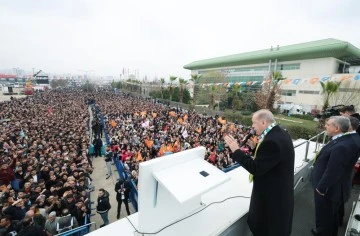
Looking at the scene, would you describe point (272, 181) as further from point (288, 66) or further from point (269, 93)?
point (288, 66)

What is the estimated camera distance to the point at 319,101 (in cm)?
2986

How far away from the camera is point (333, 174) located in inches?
91.1

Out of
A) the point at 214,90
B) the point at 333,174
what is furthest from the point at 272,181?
the point at 214,90

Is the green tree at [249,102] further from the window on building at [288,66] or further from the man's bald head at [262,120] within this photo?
the man's bald head at [262,120]

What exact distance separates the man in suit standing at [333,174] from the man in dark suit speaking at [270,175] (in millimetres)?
893

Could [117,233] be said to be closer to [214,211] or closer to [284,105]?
[214,211]

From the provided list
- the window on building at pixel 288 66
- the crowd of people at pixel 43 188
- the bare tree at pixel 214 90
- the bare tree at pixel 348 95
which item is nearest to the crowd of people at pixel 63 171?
the crowd of people at pixel 43 188

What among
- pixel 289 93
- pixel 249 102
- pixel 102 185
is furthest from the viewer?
pixel 289 93

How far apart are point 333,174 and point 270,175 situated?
1170 mm

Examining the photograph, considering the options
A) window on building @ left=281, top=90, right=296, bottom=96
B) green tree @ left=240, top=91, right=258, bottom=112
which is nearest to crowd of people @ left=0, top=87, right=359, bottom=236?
green tree @ left=240, top=91, right=258, bottom=112

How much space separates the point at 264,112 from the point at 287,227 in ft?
3.76

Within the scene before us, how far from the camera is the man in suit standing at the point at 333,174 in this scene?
2.32m

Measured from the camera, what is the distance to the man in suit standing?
2.32 meters

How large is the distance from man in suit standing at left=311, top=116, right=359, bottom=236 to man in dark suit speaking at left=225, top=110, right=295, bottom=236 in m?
0.89
